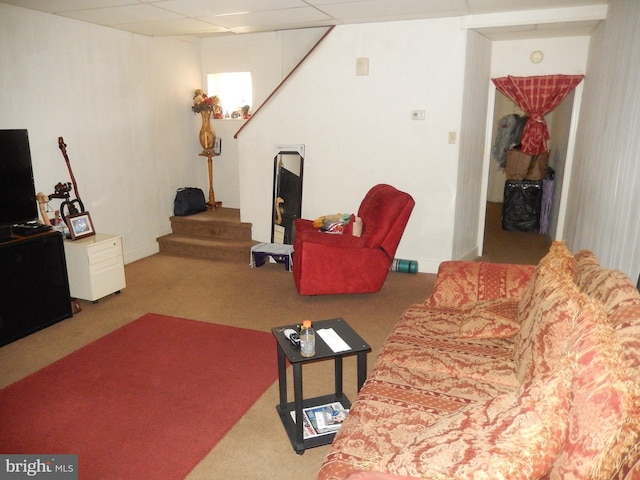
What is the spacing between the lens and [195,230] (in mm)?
5621

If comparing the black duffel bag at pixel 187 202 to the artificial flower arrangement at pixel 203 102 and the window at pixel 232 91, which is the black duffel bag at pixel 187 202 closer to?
the artificial flower arrangement at pixel 203 102

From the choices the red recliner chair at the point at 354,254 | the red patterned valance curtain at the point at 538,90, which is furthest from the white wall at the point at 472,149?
the red recliner chair at the point at 354,254

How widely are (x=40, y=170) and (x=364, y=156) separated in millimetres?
3003

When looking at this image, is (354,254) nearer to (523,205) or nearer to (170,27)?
(170,27)

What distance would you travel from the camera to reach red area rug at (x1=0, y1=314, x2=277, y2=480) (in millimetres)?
2199

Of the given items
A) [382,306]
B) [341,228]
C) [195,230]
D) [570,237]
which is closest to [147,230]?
[195,230]

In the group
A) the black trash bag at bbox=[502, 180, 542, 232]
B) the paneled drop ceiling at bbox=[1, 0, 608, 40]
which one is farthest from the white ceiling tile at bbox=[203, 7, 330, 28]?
the black trash bag at bbox=[502, 180, 542, 232]

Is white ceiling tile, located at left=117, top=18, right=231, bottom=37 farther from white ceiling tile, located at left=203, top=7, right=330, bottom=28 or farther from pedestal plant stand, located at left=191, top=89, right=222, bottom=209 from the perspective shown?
pedestal plant stand, located at left=191, top=89, right=222, bottom=209

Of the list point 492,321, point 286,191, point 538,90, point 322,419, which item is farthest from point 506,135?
point 322,419

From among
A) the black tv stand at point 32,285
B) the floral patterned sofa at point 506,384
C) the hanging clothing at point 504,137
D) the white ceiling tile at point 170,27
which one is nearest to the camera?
the floral patterned sofa at point 506,384

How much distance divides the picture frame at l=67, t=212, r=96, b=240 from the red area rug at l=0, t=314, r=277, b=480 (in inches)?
40.4

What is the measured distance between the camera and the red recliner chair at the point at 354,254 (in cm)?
391

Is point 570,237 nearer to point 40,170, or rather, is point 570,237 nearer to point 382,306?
point 382,306

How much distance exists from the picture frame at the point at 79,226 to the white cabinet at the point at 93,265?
0.04 metres
